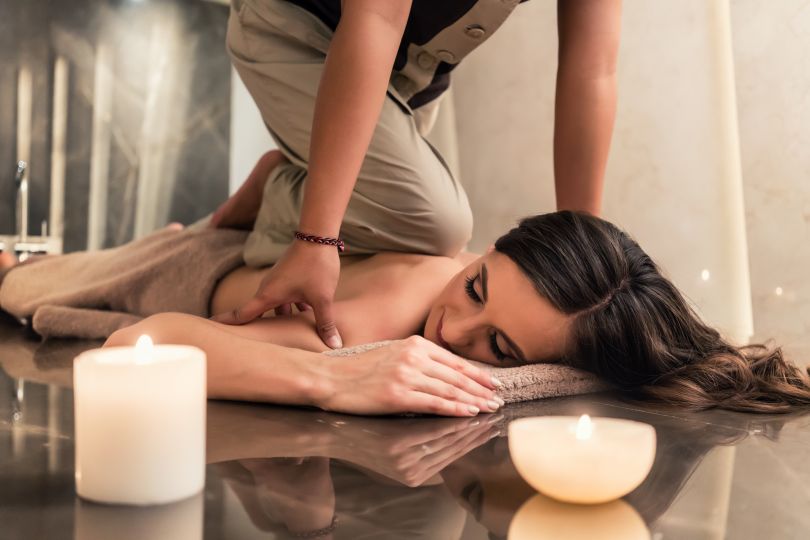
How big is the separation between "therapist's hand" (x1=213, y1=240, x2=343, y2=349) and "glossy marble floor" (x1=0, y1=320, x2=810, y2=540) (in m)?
0.20

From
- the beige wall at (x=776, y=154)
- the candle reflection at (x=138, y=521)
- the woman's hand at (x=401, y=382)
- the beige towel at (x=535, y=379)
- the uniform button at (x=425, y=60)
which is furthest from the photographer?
the beige wall at (x=776, y=154)

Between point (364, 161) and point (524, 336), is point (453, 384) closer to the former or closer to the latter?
point (524, 336)

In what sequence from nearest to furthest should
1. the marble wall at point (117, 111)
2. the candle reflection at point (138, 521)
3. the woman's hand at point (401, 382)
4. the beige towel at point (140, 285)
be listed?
the candle reflection at point (138, 521), the woman's hand at point (401, 382), the beige towel at point (140, 285), the marble wall at point (117, 111)

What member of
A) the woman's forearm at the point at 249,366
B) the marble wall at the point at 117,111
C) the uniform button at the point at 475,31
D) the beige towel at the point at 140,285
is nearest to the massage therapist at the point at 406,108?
the uniform button at the point at 475,31

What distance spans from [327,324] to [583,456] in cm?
68

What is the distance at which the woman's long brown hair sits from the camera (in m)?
1.28

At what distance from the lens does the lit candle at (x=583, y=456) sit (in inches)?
27.4

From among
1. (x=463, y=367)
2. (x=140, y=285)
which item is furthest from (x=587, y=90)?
(x=140, y=285)

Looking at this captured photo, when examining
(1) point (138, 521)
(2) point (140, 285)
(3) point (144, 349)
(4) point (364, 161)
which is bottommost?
(2) point (140, 285)

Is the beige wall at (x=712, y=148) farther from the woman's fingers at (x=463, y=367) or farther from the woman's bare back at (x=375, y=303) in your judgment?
the woman's fingers at (x=463, y=367)

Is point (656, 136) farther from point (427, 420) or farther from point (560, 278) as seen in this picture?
point (427, 420)

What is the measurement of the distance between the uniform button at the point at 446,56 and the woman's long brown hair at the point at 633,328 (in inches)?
19.8

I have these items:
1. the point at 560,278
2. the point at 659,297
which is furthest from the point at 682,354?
the point at 560,278

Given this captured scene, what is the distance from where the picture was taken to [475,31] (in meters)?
1.63
